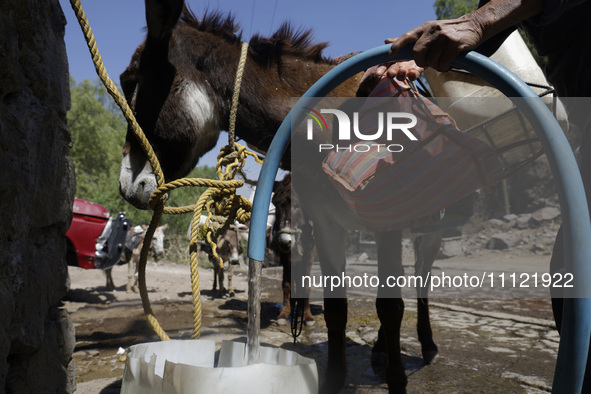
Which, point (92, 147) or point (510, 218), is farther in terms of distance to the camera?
point (92, 147)

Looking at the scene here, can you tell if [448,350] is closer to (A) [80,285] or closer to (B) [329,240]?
(B) [329,240]

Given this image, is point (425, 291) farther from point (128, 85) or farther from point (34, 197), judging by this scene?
point (34, 197)

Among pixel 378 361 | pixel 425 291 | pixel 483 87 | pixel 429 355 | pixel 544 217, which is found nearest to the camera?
pixel 483 87

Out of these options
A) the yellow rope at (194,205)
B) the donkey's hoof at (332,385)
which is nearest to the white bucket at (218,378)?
the yellow rope at (194,205)

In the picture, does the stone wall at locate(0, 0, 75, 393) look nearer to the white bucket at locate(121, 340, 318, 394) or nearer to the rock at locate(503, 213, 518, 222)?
the white bucket at locate(121, 340, 318, 394)

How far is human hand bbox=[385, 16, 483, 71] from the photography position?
1.17m

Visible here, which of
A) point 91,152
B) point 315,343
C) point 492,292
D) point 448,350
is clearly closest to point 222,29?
point 315,343

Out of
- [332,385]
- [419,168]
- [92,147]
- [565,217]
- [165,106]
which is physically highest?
[92,147]

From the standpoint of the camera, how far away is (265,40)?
2744 millimetres

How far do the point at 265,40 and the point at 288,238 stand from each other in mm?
3217

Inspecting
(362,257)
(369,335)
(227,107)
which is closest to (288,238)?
(369,335)

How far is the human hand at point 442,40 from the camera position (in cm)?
117

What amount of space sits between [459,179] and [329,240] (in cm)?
103

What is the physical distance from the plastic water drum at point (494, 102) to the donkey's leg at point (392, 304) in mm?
845
